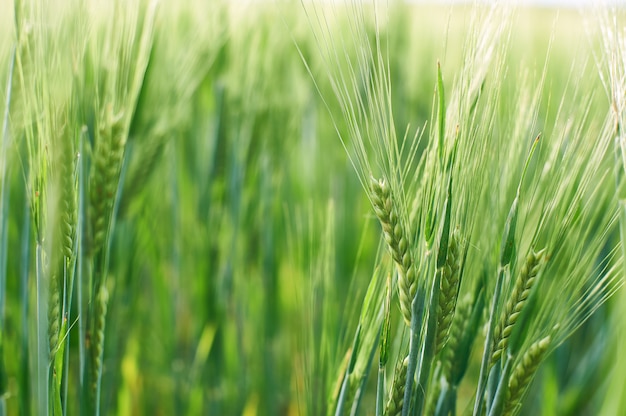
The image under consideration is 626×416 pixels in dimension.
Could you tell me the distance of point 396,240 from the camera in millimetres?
482

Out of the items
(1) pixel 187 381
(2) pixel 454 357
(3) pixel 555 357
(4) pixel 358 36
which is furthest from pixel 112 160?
(3) pixel 555 357

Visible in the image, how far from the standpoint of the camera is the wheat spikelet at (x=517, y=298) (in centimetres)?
49

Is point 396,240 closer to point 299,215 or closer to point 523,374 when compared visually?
point 523,374

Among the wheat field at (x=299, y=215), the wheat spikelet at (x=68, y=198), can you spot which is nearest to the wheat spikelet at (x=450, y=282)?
the wheat field at (x=299, y=215)

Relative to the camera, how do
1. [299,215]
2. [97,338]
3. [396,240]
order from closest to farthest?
[396,240]
[97,338]
[299,215]

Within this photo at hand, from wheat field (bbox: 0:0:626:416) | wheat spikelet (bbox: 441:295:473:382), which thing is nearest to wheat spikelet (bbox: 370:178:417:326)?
wheat field (bbox: 0:0:626:416)

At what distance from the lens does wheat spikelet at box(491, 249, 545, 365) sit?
49 cm

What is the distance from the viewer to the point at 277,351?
3.82 ft

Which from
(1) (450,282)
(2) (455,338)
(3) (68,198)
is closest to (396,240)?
(1) (450,282)

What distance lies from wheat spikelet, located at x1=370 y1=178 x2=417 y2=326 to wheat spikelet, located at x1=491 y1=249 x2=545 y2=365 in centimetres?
8

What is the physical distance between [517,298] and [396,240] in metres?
0.12

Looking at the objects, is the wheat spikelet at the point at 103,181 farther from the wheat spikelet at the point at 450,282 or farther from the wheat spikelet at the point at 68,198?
the wheat spikelet at the point at 450,282

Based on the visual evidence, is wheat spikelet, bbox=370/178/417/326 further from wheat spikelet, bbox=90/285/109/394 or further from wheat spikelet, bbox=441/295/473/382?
wheat spikelet, bbox=90/285/109/394

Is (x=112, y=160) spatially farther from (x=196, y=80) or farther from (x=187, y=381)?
(x=187, y=381)
